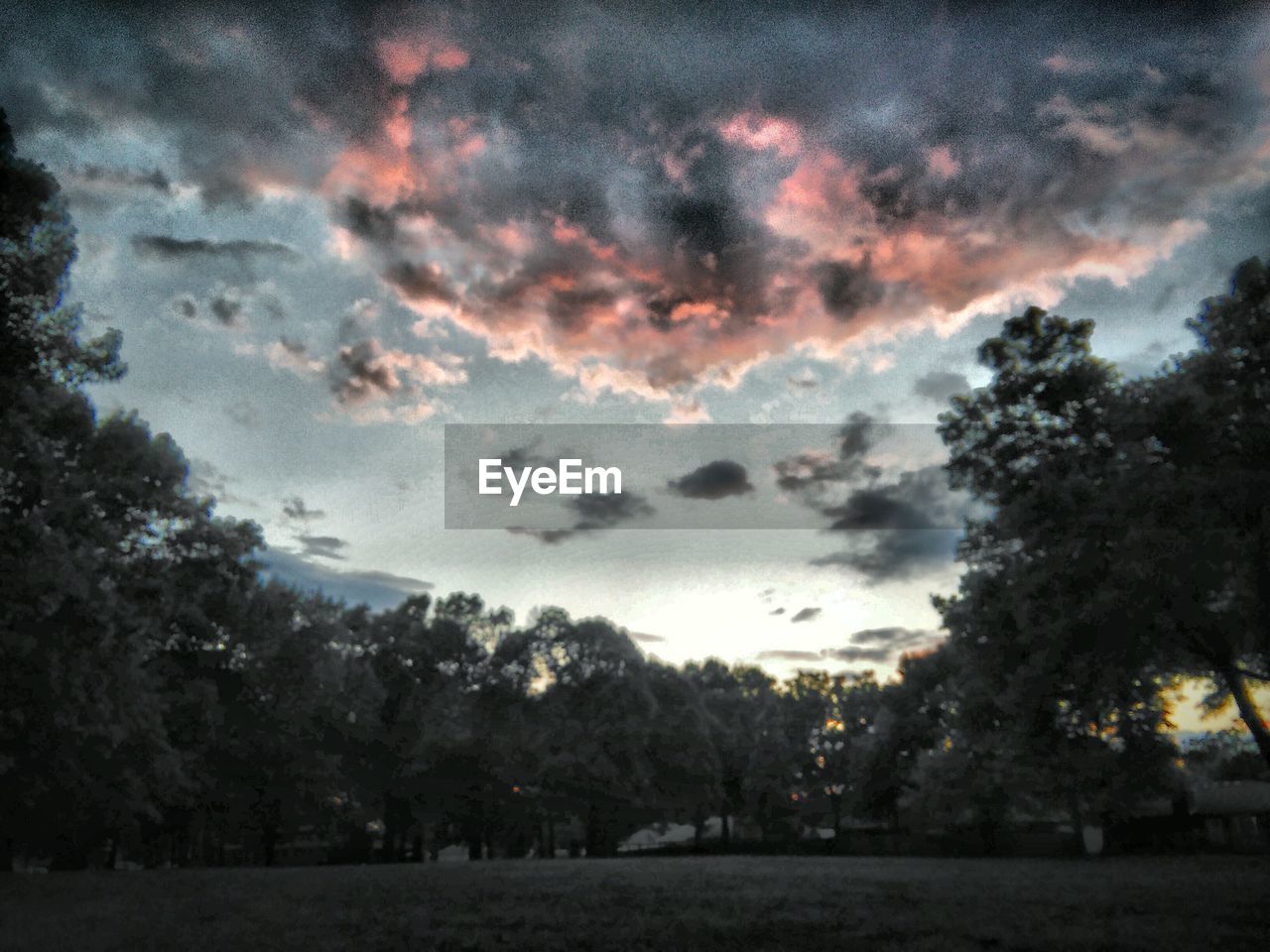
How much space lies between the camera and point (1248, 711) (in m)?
19.9

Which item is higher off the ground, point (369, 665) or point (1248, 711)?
point (369, 665)

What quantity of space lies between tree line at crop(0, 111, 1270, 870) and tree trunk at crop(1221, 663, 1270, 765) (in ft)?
0.18

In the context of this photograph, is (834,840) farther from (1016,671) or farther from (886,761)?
(1016,671)

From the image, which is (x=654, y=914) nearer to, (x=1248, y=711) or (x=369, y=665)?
(x=1248, y=711)

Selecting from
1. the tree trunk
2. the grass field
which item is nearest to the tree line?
the tree trunk

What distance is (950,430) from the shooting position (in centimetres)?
2267

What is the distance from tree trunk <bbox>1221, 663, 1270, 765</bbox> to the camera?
19141 millimetres

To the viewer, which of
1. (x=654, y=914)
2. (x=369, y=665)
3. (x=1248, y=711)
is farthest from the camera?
(x=369, y=665)

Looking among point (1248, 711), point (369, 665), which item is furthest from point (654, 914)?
point (369, 665)

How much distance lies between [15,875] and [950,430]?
31150 millimetres

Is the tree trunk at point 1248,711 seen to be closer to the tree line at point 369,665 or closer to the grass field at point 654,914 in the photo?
the tree line at point 369,665

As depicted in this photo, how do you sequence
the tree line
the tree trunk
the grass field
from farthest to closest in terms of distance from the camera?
the tree trunk, the tree line, the grass field

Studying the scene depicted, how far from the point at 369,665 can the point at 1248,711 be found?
155 ft

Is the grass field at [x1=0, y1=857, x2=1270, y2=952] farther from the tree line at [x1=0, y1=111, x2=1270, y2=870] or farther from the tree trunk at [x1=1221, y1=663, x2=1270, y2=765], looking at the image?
the tree line at [x1=0, y1=111, x2=1270, y2=870]
